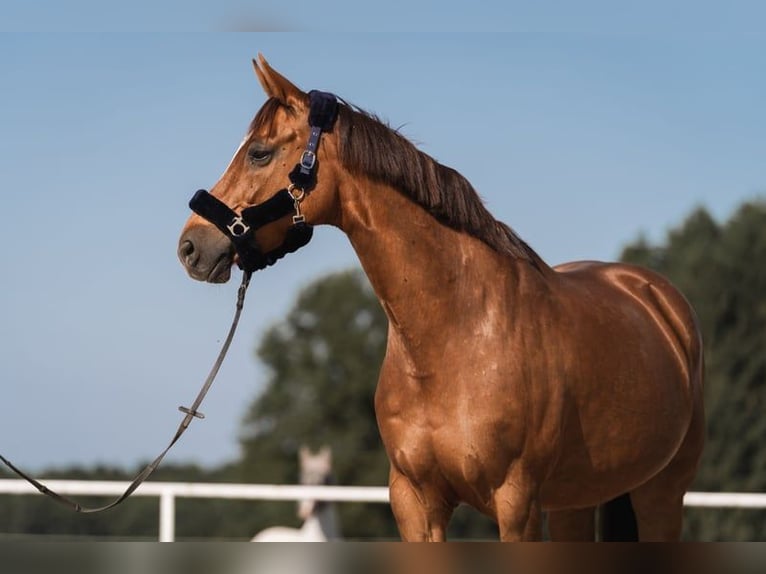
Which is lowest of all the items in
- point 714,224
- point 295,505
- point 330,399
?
point 295,505

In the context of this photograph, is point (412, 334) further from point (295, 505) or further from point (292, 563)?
point (295, 505)

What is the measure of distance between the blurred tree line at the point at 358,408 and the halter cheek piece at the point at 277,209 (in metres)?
18.6

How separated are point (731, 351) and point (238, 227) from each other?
75.0 ft

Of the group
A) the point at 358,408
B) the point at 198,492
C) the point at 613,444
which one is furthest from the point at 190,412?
the point at 358,408

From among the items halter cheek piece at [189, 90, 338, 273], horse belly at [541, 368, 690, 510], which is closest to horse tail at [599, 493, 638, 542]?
horse belly at [541, 368, 690, 510]

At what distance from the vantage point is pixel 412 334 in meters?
3.82

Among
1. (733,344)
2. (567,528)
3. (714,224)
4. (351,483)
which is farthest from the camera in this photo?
(351,483)

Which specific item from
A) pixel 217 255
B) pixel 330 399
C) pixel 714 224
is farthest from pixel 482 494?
pixel 330 399

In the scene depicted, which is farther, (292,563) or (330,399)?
(330,399)

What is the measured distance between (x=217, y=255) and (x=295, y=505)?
3202 cm

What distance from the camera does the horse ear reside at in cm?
378

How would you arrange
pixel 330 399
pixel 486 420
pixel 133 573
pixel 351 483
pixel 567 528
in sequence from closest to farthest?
1. pixel 133 573
2. pixel 486 420
3. pixel 567 528
4. pixel 351 483
5. pixel 330 399

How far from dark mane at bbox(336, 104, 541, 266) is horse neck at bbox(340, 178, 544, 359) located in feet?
0.12

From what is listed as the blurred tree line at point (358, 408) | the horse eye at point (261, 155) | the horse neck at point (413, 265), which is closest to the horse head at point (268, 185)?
the horse eye at point (261, 155)
